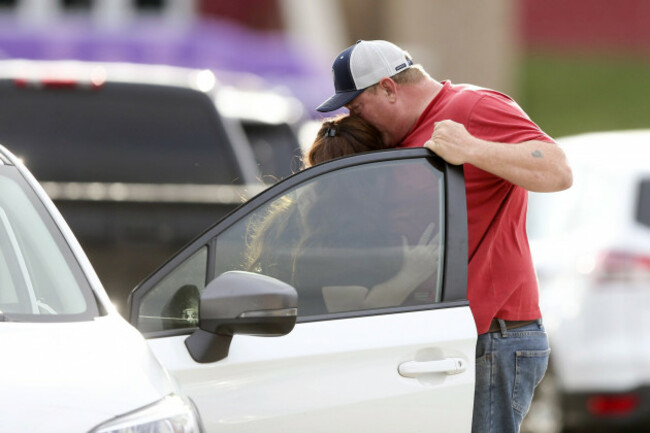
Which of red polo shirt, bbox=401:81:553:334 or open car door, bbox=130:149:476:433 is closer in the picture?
open car door, bbox=130:149:476:433

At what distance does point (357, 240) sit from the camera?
386cm

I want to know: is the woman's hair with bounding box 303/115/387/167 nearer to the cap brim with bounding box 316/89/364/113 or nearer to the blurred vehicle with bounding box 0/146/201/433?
the cap brim with bounding box 316/89/364/113

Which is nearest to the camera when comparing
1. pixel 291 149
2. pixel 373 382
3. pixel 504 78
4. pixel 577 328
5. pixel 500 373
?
pixel 373 382

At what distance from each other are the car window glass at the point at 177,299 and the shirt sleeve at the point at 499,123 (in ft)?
3.09

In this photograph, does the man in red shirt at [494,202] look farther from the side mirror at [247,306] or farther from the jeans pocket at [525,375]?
the side mirror at [247,306]

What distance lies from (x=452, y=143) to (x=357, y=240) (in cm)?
39

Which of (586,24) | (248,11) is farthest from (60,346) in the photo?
(586,24)

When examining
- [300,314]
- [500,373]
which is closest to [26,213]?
[300,314]

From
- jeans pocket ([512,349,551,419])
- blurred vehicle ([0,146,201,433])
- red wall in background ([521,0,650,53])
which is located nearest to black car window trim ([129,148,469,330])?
blurred vehicle ([0,146,201,433])

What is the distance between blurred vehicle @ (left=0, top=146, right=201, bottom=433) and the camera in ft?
9.73

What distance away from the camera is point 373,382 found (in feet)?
12.3

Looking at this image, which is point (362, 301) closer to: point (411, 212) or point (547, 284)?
point (411, 212)

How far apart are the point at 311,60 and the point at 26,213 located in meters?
17.0

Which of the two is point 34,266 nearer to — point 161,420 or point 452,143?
point 161,420
